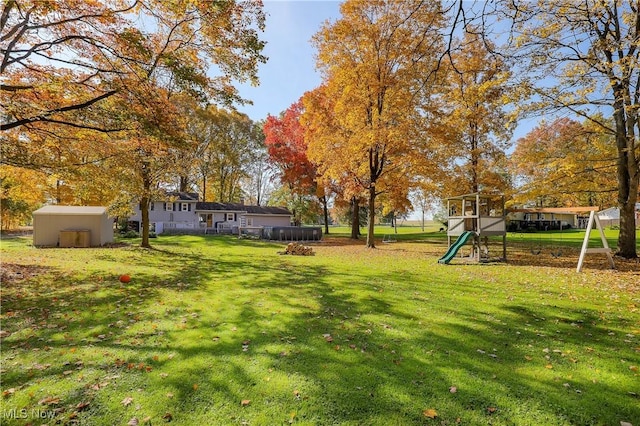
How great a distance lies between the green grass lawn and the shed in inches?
493

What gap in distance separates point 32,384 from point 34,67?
11.2 meters

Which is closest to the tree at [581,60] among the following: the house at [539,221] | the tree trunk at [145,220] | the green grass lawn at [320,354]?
the green grass lawn at [320,354]

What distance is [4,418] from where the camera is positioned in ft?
10.3

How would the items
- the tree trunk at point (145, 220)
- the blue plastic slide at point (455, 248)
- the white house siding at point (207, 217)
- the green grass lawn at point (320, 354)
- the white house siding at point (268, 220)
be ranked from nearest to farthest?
1. the green grass lawn at point (320, 354)
2. the blue plastic slide at point (455, 248)
3. the tree trunk at point (145, 220)
4. the white house siding at point (207, 217)
5. the white house siding at point (268, 220)

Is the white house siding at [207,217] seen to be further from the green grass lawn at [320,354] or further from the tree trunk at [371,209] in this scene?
the green grass lawn at [320,354]

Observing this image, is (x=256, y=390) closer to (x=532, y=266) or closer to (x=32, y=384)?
(x=32, y=384)

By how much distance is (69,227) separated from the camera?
1964 centimetres

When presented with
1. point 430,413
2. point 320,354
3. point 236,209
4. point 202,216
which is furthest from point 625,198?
point 202,216

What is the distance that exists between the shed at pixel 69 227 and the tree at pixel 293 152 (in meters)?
19.0

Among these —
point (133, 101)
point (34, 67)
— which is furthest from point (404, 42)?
point (34, 67)

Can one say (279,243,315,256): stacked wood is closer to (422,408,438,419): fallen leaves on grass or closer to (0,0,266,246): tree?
(0,0,266,246): tree

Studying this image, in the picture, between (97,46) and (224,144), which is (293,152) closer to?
(224,144)

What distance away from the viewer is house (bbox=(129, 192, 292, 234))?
118 feet

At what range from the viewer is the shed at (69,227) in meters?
19.1
